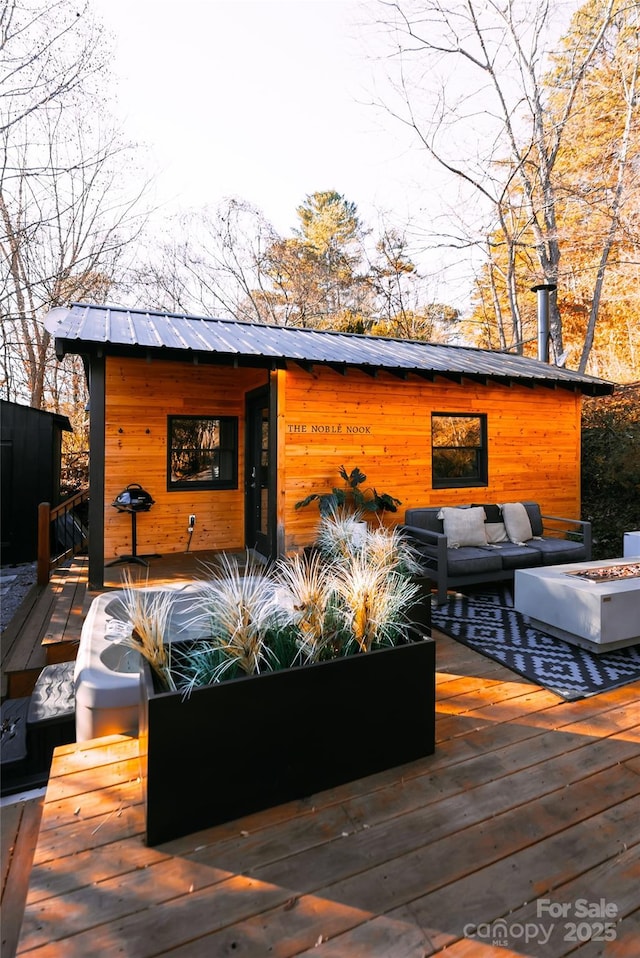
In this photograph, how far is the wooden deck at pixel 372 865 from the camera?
1.43 m

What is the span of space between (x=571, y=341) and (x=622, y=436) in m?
6.28

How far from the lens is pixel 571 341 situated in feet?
44.3

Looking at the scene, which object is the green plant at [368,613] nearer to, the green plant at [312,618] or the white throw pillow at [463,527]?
the green plant at [312,618]

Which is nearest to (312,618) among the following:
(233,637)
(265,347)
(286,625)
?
(286,625)

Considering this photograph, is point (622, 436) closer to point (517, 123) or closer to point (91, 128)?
point (517, 123)

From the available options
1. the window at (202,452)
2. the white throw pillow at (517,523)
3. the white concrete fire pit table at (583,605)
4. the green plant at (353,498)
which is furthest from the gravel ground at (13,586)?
the white throw pillow at (517,523)

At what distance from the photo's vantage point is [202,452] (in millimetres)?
7094

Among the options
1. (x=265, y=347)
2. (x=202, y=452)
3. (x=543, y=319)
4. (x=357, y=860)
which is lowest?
(x=357, y=860)

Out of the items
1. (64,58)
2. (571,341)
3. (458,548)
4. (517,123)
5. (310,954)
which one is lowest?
(310,954)

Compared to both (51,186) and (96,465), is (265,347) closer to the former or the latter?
(96,465)

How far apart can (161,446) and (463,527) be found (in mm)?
4097

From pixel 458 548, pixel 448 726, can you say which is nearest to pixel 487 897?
pixel 448 726

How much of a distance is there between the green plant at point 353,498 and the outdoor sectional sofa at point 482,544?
0.39 m

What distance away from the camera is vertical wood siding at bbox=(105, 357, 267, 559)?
6.38 m
